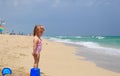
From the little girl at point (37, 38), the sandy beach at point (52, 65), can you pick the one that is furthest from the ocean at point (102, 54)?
the little girl at point (37, 38)

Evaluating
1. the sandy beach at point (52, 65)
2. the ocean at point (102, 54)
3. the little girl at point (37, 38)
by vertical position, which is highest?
the little girl at point (37, 38)

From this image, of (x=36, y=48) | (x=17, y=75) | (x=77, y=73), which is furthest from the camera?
(x=77, y=73)

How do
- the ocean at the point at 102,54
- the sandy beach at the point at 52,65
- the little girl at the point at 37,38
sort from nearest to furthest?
1. the little girl at the point at 37,38
2. the sandy beach at the point at 52,65
3. the ocean at the point at 102,54

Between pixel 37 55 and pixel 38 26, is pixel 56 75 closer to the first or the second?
pixel 37 55

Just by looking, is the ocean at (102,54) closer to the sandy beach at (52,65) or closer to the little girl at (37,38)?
the sandy beach at (52,65)

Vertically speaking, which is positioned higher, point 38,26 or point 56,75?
point 38,26

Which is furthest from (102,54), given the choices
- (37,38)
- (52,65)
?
(37,38)

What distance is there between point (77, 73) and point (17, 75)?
2.16m

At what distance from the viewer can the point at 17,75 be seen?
6590 millimetres

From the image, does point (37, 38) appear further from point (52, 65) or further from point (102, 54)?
point (102, 54)

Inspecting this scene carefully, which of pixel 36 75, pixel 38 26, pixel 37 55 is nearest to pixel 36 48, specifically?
pixel 37 55

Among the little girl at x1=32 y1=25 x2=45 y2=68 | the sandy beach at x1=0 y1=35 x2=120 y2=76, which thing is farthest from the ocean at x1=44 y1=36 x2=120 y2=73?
the little girl at x1=32 y1=25 x2=45 y2=68

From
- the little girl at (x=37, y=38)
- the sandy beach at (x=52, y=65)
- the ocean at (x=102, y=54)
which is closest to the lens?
the little girl at (x=37, y=38)

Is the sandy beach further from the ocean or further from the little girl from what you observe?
the little girl
